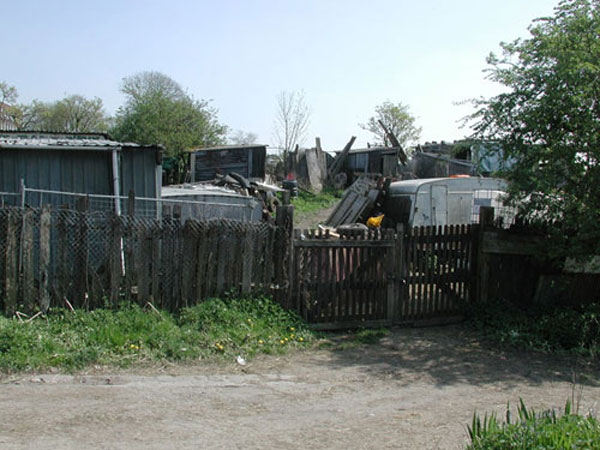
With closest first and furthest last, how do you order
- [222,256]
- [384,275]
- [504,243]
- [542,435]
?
1. [542,435]
2. [222,256]
3. [384,275]
4. [504,243]

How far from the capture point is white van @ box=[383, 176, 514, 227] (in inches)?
656

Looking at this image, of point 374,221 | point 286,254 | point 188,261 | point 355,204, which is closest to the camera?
point 188,261

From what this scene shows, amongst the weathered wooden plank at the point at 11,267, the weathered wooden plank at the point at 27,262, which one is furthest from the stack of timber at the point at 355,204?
the weathered wooden plank at the point at 11,267

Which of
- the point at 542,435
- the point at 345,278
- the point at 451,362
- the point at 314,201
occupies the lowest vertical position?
the point at 451,362

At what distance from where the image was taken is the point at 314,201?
1026 inches

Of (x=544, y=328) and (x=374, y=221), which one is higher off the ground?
(x=374, y=221)

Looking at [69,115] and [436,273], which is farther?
[69,115]

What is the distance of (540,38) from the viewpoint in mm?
8305

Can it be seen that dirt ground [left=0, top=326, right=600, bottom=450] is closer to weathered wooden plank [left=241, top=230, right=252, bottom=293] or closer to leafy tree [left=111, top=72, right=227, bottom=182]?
weathered wooden plank [left=241, top=230, right=252, bottom=293]

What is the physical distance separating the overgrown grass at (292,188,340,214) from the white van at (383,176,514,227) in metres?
6.80

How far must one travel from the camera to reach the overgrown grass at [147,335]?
20.6ft

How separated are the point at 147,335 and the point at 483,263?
552cm

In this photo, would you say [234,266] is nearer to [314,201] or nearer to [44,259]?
[44,259]

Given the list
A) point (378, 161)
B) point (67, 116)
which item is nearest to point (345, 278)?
point (378, 161)
